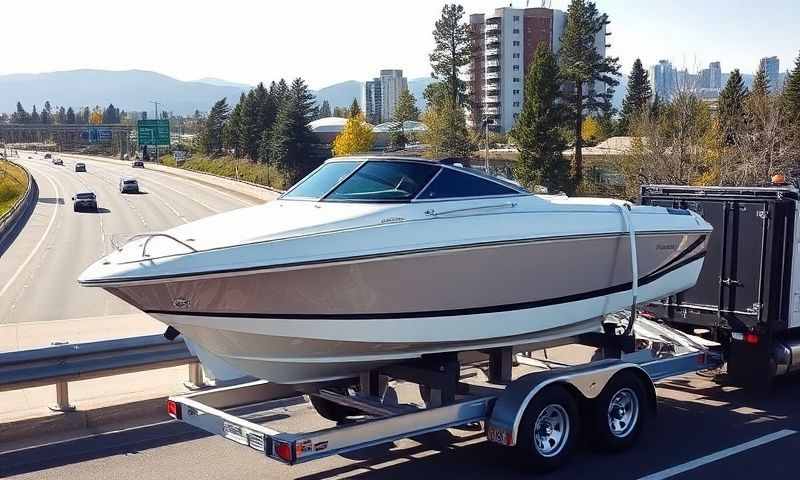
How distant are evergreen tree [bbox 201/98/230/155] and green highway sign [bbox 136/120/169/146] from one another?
20.3 metres

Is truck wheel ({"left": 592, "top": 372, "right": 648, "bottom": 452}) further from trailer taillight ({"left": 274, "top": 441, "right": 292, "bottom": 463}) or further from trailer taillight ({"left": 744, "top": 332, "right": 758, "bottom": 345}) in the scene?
trailer taillight ({"left": 274, "top": 441, "right": 292, "bottom": 463})

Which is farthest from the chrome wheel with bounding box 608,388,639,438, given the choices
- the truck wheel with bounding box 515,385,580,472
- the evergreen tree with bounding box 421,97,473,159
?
the evergreen tree with bounding box 421,97,473,159

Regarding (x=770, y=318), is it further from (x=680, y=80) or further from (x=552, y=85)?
(x=552, y=85)

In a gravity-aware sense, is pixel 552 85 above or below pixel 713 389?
above

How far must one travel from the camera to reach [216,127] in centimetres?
11606

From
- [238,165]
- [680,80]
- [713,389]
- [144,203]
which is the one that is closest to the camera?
[713,389]

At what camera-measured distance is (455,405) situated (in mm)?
7000

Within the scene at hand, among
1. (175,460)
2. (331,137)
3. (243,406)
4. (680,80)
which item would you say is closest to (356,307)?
(243,406)

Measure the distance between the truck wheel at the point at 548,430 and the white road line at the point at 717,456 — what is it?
27.6 inches

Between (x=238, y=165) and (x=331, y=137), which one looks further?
(x=331, y=137)

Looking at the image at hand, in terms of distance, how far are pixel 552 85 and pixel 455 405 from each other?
151ft

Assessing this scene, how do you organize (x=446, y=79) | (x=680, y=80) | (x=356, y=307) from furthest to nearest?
(x=446, y=79) < (x=680, y=80) < (x=356, y=307)

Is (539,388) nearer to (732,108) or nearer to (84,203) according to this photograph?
(732,108)

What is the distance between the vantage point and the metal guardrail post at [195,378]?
30.8ft
